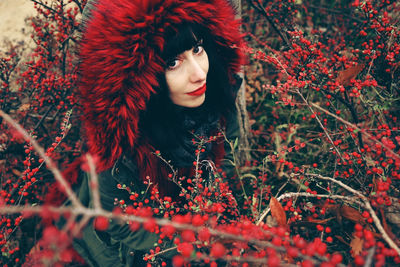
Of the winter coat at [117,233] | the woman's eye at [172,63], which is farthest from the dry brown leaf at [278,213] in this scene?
the woman's eye at [172,63]

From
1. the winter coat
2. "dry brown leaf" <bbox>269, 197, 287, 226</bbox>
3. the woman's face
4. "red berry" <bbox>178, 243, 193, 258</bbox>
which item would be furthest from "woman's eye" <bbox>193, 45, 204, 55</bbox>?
"red berry" <bbox>178, 243, 193, 258</bbox>

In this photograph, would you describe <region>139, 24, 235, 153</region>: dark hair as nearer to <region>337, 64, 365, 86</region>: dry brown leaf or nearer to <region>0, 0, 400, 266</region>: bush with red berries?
<region>0, 0, 400, 266</region>: bush with red berries

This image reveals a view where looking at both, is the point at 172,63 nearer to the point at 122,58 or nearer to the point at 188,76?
the point at 188,76

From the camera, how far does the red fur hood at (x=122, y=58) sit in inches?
46.5

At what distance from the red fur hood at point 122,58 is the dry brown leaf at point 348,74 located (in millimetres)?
696

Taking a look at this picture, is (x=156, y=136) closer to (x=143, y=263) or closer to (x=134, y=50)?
(x=134, y=50)

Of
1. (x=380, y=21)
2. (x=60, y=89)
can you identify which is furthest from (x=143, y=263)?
(x=380, y=21)

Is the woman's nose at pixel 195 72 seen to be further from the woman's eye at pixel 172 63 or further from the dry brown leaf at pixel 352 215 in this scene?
the dry brown leaf at pixel 352 215

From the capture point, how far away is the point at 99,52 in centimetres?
123

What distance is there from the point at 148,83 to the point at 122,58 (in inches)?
6.7

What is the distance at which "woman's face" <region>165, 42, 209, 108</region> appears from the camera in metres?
1.38

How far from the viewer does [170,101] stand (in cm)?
154

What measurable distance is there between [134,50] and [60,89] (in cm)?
128

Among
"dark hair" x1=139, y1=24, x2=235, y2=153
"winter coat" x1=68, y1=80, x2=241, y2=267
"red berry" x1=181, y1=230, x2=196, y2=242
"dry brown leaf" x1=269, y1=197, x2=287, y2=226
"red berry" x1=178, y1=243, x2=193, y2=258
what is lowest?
"winter coat" x1=68, y1=80, x2=241, y2=267
